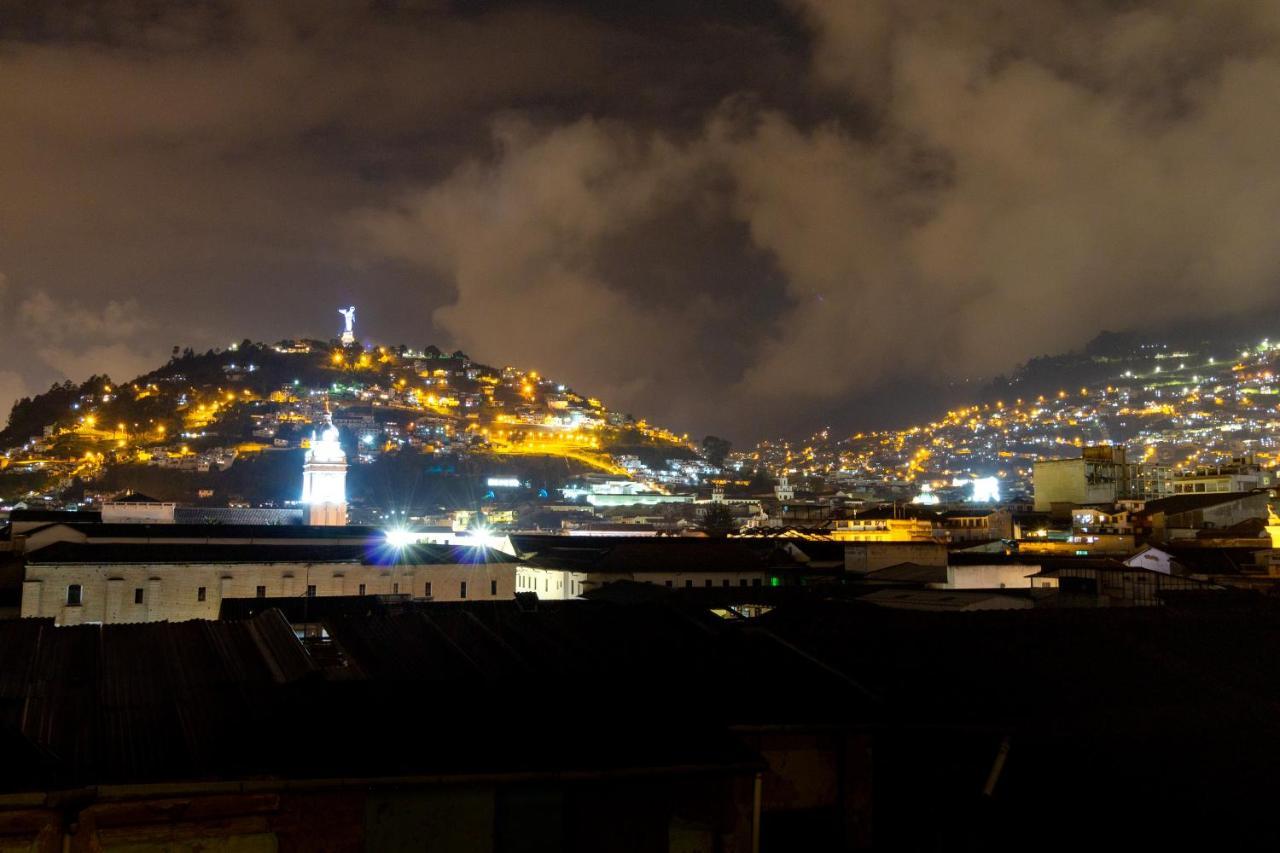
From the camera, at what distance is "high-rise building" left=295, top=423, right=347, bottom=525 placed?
5372 cm

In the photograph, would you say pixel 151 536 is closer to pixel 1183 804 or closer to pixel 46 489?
pixel 1183 804

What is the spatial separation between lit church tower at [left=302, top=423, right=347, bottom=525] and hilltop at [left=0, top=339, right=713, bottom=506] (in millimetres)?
24488

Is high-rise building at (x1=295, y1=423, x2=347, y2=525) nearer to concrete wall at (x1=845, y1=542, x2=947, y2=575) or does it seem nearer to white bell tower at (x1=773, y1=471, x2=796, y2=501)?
concrete wall at (x1=845, y1=542, x2=947, y2=575)

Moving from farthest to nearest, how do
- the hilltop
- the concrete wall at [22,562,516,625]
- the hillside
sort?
the hillside
the hilltop
the concrete wall at [22,562,516,625]

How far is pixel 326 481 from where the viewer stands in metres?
55.2

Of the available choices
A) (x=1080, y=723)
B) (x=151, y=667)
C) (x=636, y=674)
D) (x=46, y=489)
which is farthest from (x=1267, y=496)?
(x=46, y=489)

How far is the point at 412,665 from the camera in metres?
8.82

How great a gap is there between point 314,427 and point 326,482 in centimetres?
3563

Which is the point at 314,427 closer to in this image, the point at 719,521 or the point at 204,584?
the point at 719,521

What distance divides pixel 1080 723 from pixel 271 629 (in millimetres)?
7657

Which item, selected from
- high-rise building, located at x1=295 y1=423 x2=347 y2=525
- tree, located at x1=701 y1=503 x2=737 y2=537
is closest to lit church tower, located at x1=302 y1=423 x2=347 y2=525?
high-rise building, located at x1=295 y1=423 x2=347 y2=525

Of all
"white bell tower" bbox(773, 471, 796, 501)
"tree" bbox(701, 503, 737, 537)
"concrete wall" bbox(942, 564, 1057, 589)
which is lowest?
"concrete wall" bbox(942, 564, 1057, 589)

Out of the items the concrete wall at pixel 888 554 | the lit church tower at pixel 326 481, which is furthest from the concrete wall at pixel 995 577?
the lit church tower at pixel 326 481

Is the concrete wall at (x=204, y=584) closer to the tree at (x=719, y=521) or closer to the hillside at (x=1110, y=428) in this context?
the tree at (x=719, y=521)
